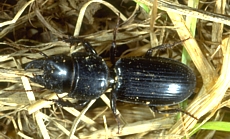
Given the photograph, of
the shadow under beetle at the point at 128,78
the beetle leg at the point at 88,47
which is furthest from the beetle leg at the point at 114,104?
the beetle leg at the point at 88,47

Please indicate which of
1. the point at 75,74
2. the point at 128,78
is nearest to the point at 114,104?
the point at 128,78

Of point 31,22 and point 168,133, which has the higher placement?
point 31,22

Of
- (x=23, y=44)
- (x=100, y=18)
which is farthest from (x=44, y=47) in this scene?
(x=100, y=18)

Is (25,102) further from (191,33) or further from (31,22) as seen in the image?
(191,33)

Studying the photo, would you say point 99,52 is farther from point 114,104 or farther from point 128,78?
point 114,104

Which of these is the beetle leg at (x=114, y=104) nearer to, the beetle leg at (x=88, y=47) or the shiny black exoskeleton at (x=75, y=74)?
the shiny black exoskeleton at (x=75, y=74)
